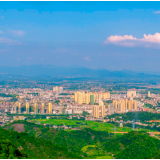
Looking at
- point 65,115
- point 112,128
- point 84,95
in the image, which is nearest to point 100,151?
point 112,128

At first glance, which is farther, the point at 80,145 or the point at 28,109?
the point at 28,109

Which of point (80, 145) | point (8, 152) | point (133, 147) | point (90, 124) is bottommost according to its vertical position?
point (90, 124)

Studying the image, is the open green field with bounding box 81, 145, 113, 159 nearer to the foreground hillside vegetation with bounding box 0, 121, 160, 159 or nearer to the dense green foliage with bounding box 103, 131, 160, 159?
the foreground hillside vegetation with bounding box 0, 121, 160, 159

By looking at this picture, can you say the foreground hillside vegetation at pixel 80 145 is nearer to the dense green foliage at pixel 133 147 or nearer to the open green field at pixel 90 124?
the dense green foliage at pixel 133 147

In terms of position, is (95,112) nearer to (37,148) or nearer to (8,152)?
(37,148)

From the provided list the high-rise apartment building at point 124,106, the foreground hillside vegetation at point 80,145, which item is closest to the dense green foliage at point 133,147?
the foreground hillside vegetation at point 80,145

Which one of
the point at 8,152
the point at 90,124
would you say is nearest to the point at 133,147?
the point at 8,152

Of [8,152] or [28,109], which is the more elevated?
[8,152]

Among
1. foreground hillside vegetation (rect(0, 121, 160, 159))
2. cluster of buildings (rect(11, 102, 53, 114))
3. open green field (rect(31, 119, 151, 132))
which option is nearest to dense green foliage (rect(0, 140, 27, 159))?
foreground hillside vegetation (rect(0, 121, 160, 159))

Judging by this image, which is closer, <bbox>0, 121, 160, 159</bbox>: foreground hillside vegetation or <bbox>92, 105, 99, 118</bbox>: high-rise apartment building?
<bbox>0, 121, 160, 159</bbox>: foreground hillside vegetation
